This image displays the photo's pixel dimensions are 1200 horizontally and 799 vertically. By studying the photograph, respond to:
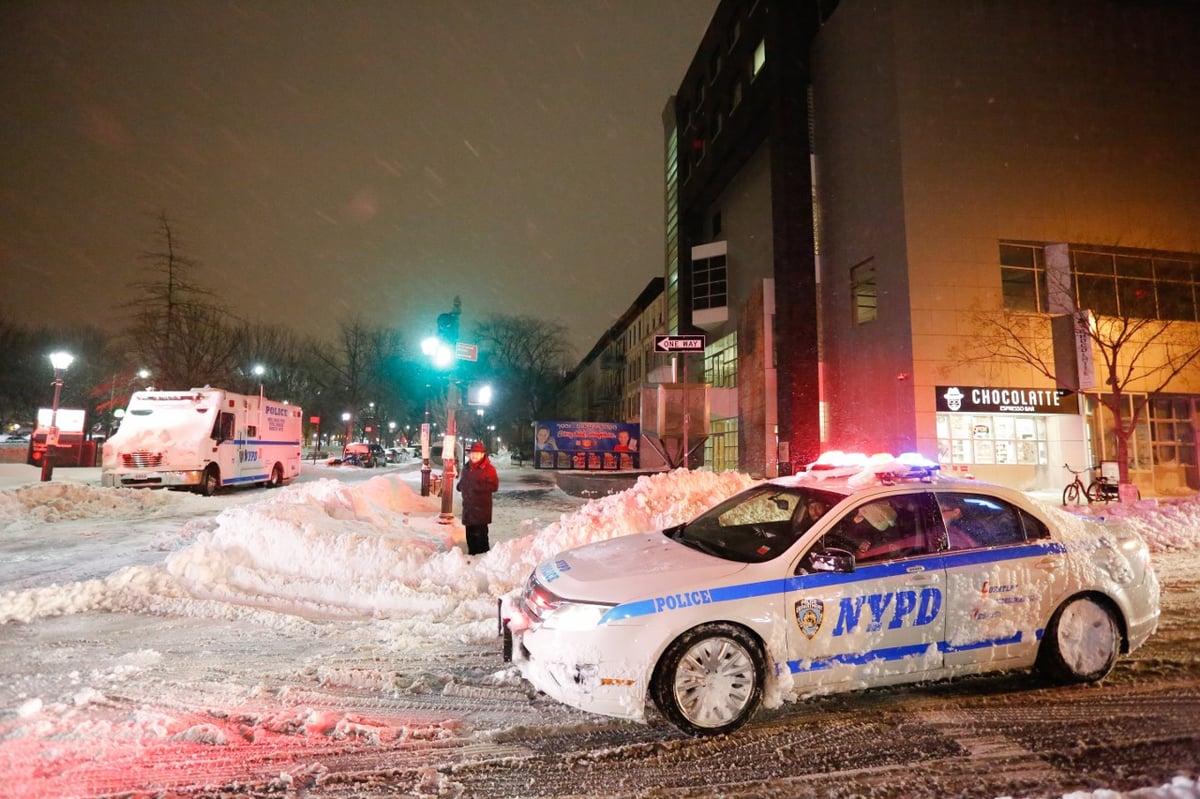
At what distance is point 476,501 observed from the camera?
9320 mm

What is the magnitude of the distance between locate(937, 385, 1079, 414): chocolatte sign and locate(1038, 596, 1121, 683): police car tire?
19006mm

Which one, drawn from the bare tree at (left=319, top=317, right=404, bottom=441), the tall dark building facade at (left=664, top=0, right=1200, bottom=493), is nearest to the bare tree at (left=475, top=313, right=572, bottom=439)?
the bare tree at (left=319, top=317, right=404, bottom=441)

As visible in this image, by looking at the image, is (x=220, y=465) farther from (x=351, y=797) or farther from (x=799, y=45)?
(x=799, y=45)

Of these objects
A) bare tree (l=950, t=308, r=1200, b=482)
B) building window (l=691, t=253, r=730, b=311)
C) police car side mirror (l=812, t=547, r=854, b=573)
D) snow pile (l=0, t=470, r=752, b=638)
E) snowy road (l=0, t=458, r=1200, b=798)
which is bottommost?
snowy road (l=0, t=458, r=1200, b=798)

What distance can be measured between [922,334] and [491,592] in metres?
20.0

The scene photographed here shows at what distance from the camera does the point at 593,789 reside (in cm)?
321

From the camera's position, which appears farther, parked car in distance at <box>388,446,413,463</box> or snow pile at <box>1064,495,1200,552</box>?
parked car in distance at <box>388,446,413,463</box>

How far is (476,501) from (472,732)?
5579 mm

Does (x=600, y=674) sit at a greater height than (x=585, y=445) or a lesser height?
lesser

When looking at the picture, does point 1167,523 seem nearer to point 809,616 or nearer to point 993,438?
point 809,616

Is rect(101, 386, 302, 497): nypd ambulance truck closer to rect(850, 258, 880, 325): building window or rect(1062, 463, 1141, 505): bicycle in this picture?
rect(850, 258, 880, 325): building window

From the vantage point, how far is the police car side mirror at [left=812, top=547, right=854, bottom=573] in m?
3.79

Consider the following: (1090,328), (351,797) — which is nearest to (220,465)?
(351,797)

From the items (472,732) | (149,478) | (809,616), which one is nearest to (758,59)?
(149,478)
